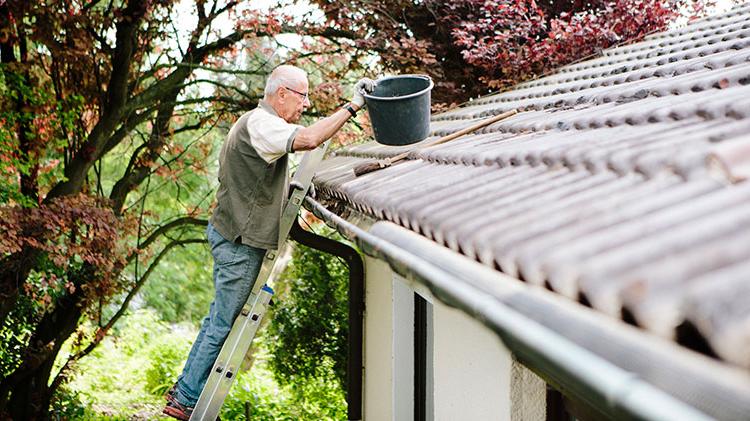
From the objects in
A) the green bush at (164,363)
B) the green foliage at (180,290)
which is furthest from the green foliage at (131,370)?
the green foliage at (180,290)

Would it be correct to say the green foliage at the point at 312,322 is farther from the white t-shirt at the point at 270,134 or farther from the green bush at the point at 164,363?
the white t-shirt at the point at 270,134

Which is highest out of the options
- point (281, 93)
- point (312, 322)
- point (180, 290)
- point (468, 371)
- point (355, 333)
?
point (281, 93)

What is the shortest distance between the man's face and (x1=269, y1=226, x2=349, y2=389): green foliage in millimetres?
5473

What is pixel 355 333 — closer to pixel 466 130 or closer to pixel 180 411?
pixel 180 411

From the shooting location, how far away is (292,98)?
12.6 ft

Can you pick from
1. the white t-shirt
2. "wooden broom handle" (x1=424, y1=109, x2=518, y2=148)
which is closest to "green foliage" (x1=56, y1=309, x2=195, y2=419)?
the white t-shirt

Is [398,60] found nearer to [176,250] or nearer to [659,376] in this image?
[659,376]

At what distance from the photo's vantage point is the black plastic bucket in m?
3.26

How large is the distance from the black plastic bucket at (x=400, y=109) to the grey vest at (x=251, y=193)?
635 mm

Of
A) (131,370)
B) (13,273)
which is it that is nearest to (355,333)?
(13,273)

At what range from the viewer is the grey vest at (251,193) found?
3686 millimetres

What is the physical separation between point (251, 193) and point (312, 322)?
5.72 meters

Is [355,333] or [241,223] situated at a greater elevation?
[241,223]

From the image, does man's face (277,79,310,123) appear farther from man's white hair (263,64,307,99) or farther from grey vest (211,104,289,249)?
grey vest (211,104,289,249)
